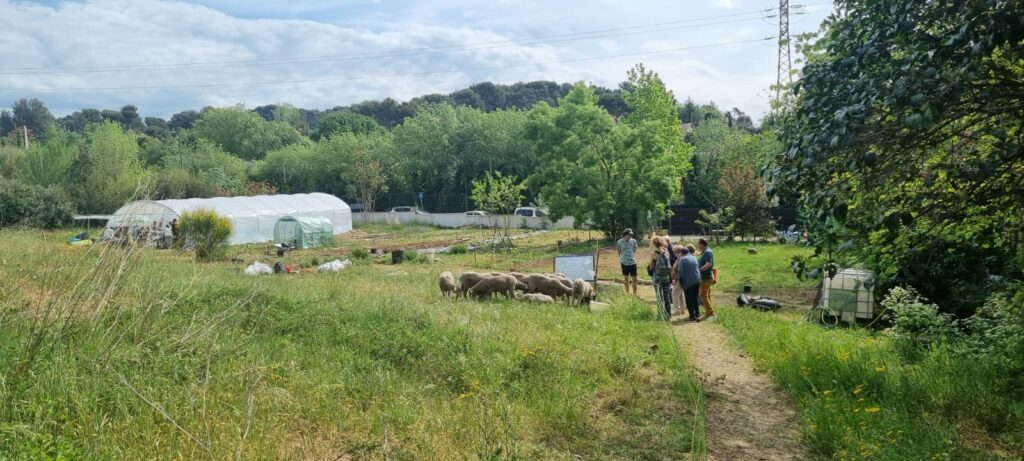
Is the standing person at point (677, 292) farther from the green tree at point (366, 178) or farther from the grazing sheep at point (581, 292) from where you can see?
the green tree at point (366, 178)

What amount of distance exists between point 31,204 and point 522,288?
26.9 metres

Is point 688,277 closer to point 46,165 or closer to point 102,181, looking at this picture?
point 102,181

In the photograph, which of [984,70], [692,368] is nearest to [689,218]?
[692,368]

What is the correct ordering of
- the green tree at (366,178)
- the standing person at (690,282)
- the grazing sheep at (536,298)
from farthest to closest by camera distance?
1. the green tree at (366,178)
2. the grazing sheep at (536,298)
3. the standing person at (690,282)

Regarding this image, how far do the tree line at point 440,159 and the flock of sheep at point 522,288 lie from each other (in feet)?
54.9

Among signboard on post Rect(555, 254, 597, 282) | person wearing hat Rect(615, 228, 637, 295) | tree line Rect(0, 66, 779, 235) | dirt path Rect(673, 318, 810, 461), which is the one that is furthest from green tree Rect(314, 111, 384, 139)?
dirt path Rect(673, 318, 810, 461)

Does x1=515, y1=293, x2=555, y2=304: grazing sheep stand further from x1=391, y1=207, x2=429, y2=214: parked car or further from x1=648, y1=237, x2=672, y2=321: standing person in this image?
x1=391, y1=207, x2=429, y2=214: parked car

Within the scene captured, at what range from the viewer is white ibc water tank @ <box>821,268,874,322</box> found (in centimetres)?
1128

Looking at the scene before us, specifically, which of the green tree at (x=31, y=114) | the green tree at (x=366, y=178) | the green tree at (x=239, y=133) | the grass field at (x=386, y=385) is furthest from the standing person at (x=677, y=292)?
the green tree at (x=31, y=114)

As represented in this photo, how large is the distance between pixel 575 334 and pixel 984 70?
18.5ft

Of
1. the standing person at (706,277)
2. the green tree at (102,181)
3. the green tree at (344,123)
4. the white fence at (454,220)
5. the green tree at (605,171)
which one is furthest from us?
the green tree at (344,123)

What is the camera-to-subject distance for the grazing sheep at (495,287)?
1316 centimetres

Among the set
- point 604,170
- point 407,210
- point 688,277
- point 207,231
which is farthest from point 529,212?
point 688,277

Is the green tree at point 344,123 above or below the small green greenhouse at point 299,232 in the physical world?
above
